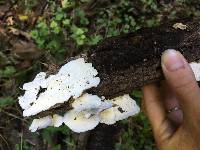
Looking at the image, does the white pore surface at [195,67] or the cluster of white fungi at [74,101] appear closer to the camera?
the cluster of white fungi at [74,101]

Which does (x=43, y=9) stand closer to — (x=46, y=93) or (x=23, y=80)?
(x=23, y=80)

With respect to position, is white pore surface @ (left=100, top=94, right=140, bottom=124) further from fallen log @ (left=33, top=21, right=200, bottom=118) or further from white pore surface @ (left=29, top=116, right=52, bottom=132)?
white pore surface @ (left=29, top=116, right=52, bottom=132)

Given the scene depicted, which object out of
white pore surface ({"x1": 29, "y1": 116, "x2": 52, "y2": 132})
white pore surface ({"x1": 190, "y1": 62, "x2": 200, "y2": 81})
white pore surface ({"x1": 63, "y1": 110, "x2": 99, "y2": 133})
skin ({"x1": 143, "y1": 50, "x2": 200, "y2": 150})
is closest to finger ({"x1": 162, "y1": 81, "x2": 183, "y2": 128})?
skin ({"x1": 143, "y1": 50, "x2": 200, "y2": 150})

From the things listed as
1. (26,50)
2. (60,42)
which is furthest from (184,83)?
(26,50)

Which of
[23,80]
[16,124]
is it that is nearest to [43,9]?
[23,80]

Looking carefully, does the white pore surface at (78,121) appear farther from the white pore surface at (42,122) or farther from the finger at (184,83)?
the finger at (184,83)

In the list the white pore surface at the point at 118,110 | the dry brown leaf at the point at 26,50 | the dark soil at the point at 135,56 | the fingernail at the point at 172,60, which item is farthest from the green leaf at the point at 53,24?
the fingernail at the point at 172,60
